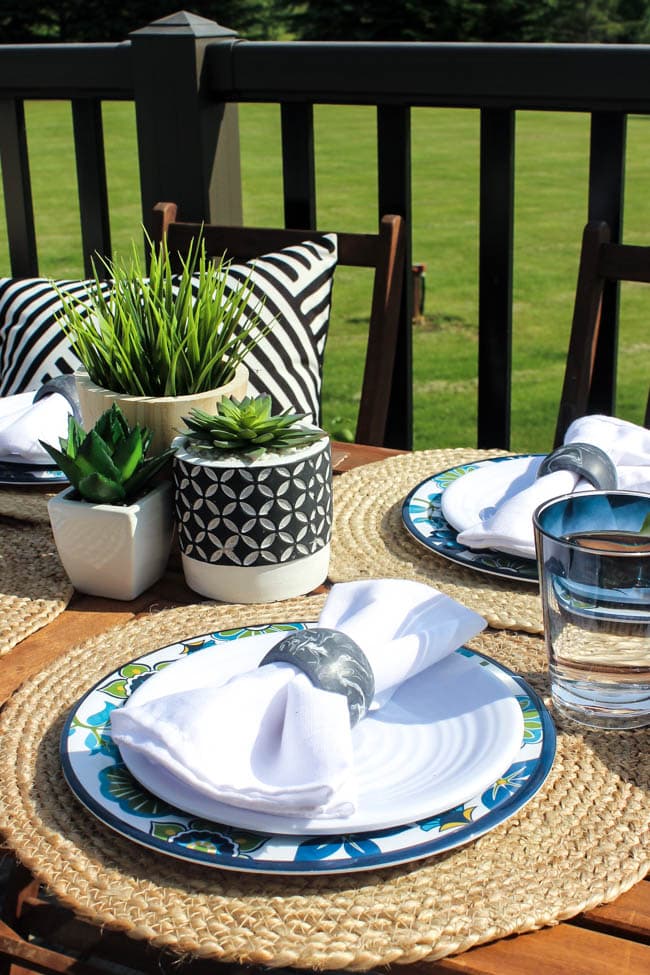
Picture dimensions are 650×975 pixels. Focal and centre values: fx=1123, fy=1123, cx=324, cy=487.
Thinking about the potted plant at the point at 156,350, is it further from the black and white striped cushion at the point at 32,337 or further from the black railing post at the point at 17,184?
the black railing post at the point at 17,184

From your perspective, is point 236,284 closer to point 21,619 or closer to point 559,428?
point 559,428

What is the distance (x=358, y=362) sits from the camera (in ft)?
18.7

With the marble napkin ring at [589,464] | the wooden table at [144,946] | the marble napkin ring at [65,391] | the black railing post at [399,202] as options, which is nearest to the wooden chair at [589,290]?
the black railing post at [399,202]

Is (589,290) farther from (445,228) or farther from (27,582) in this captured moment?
(445,228)

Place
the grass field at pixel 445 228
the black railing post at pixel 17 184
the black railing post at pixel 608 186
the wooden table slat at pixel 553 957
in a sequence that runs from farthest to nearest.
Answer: the grass field at pixel 445 228
the black railing post at pixel 17 184
the black railing post at pixel 608 186
the wooden table slat at pixel 553 957

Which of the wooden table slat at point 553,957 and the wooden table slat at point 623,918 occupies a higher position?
the wooden table slat at point 553,957

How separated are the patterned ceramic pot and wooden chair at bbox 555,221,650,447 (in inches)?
31.5

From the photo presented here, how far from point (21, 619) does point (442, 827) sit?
0.45m

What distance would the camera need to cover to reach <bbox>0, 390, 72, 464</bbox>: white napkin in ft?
3.99

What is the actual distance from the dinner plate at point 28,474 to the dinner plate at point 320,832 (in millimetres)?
470

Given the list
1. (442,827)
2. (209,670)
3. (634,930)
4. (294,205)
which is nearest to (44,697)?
(209,670)

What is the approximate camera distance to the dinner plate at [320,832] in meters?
0.60

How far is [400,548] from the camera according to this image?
3.45 feet

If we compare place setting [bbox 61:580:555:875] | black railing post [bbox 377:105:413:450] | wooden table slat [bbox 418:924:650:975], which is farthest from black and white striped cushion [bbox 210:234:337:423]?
wooden table slat [bbox 418:924:650:975]
